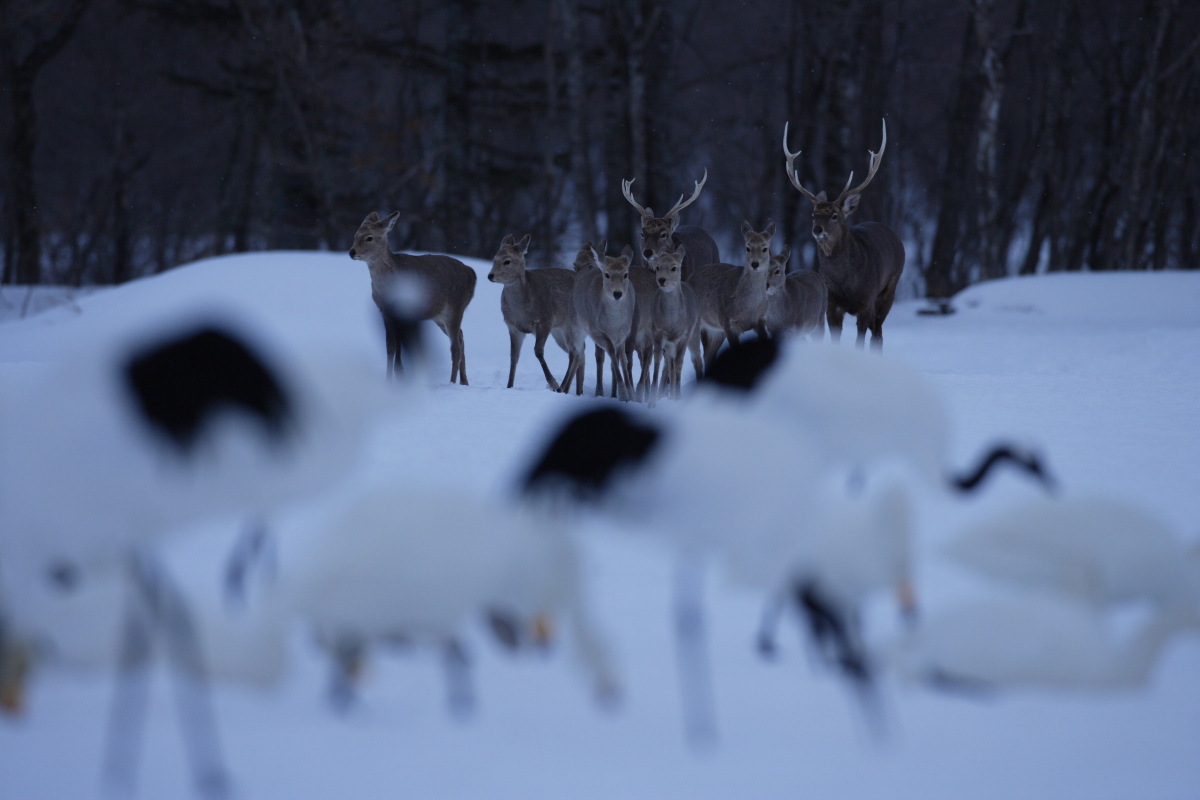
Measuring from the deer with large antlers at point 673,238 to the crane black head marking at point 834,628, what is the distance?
22.3ft

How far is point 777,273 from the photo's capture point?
28.6 ft

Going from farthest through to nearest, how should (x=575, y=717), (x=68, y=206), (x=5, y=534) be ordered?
(x=68, y=206)
(x=575, y=717)
(x=5, y=534)

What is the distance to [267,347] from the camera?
2240mm

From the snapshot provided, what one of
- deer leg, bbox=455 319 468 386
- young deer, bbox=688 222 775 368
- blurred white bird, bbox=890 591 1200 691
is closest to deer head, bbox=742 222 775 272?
young deer, bbox=688 222 775 368

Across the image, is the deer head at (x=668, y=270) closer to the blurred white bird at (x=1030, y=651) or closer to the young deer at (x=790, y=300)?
the young deer at (x=790, y=300)

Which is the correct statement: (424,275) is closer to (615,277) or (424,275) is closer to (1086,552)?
(615,277)

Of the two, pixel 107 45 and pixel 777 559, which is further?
pixel 107 45

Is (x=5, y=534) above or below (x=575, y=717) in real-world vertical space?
above

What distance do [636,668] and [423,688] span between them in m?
0.50

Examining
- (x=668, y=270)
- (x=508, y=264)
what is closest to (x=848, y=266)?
(x=668, y=270)

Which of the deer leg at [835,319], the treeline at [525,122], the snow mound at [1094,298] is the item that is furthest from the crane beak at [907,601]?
the treeline at [525,122]

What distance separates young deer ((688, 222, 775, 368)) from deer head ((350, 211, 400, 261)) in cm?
263

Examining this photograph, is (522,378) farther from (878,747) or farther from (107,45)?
(107,45)

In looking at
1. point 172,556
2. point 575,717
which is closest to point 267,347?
point 575,717
